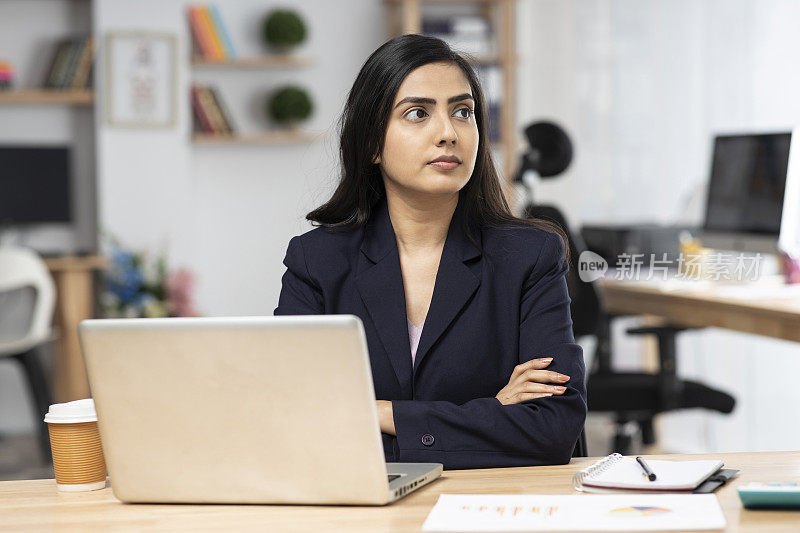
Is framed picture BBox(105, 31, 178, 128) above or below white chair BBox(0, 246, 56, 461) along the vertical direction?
above

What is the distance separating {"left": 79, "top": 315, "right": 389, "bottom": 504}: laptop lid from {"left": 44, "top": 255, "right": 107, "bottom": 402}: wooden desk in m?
3.64

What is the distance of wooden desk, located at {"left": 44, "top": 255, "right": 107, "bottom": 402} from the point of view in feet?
15.3

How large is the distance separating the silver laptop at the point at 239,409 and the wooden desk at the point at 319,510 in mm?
22

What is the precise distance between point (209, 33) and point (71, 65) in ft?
2.21

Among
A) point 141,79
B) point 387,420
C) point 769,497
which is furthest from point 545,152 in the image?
point 141,79

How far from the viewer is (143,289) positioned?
481 cm

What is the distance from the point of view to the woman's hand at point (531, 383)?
1494 millimetres

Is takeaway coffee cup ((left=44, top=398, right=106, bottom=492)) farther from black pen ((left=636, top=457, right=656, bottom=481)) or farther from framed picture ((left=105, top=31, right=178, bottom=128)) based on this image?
framed picture ((left=105, top=31, right=178, bottom=128))

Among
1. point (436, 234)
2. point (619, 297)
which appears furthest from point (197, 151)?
point (436, 234)

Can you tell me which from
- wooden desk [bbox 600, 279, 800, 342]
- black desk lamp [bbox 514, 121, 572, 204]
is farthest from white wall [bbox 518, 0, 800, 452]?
black desk lamp [bbox 514, 121, 572, 204]

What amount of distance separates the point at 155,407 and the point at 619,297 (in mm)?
2795

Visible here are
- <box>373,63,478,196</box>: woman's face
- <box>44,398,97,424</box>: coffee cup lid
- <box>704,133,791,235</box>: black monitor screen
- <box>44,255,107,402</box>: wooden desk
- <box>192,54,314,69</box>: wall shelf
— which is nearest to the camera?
<box>44,398,97,424</box>: coffee cup lid

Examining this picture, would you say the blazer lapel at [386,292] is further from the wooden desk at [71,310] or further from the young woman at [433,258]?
the wooden desk at [71,310]

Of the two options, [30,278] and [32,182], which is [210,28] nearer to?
[32,182]
